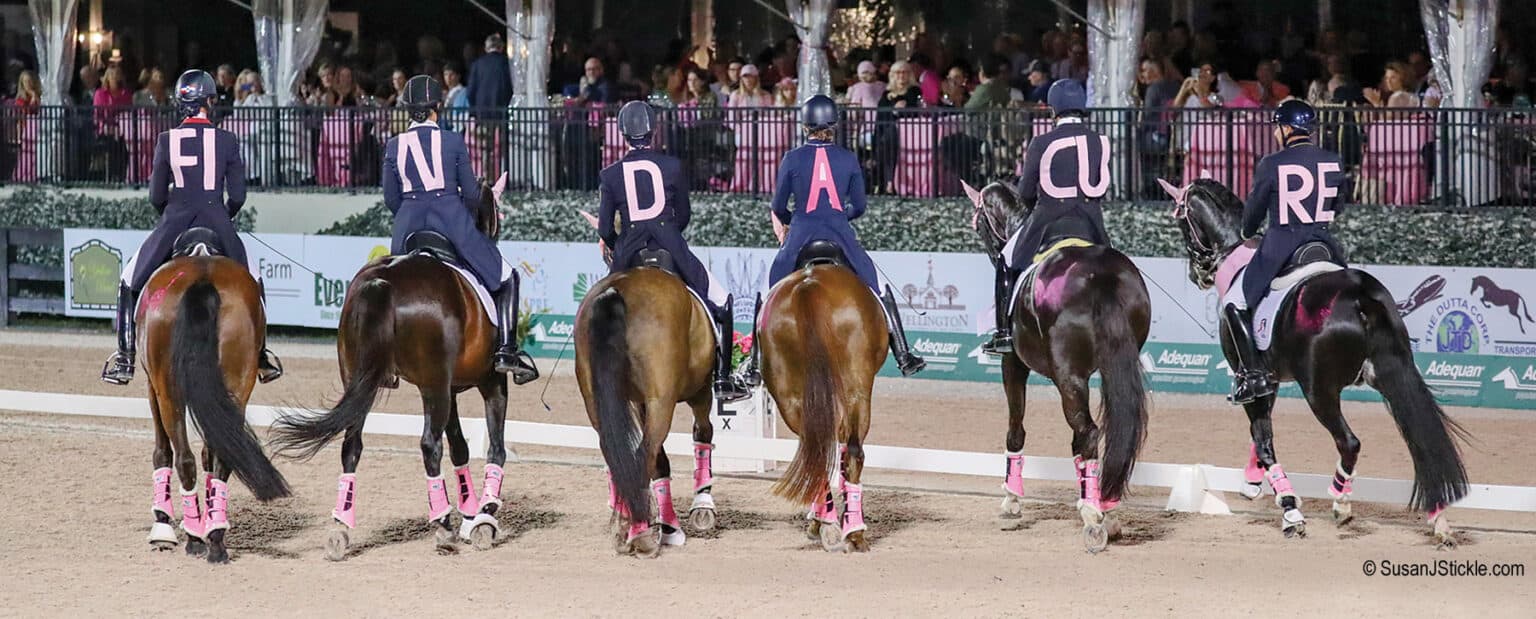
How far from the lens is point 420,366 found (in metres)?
9.23

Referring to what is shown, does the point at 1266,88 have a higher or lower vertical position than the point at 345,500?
higher

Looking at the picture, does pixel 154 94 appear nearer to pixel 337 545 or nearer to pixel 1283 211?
pixel 337 545

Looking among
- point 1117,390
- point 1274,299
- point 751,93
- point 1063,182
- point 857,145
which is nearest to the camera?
point 1117,390

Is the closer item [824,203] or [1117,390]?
[1117,390]

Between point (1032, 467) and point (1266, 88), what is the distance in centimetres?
772

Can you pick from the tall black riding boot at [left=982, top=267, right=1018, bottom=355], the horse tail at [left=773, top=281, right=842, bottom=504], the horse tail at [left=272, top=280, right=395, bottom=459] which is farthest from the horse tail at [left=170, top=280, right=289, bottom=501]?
the tall black riding boot at [left=982, top=267, right=1018, bottom=355]

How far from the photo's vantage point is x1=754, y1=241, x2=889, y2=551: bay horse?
29.6 feet

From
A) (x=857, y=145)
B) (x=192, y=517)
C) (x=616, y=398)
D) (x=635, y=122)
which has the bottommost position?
(x=192, y=517)

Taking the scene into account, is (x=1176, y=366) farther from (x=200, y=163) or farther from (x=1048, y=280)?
(x=200, y=163)

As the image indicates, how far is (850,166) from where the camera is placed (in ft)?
32.3

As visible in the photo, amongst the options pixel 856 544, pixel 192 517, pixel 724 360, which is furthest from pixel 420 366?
pixel 856 544

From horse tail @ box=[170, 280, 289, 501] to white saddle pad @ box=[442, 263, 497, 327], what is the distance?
49.7 inches

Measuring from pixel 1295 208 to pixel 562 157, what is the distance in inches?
412

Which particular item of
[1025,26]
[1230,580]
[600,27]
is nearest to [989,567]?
[1230,580]
